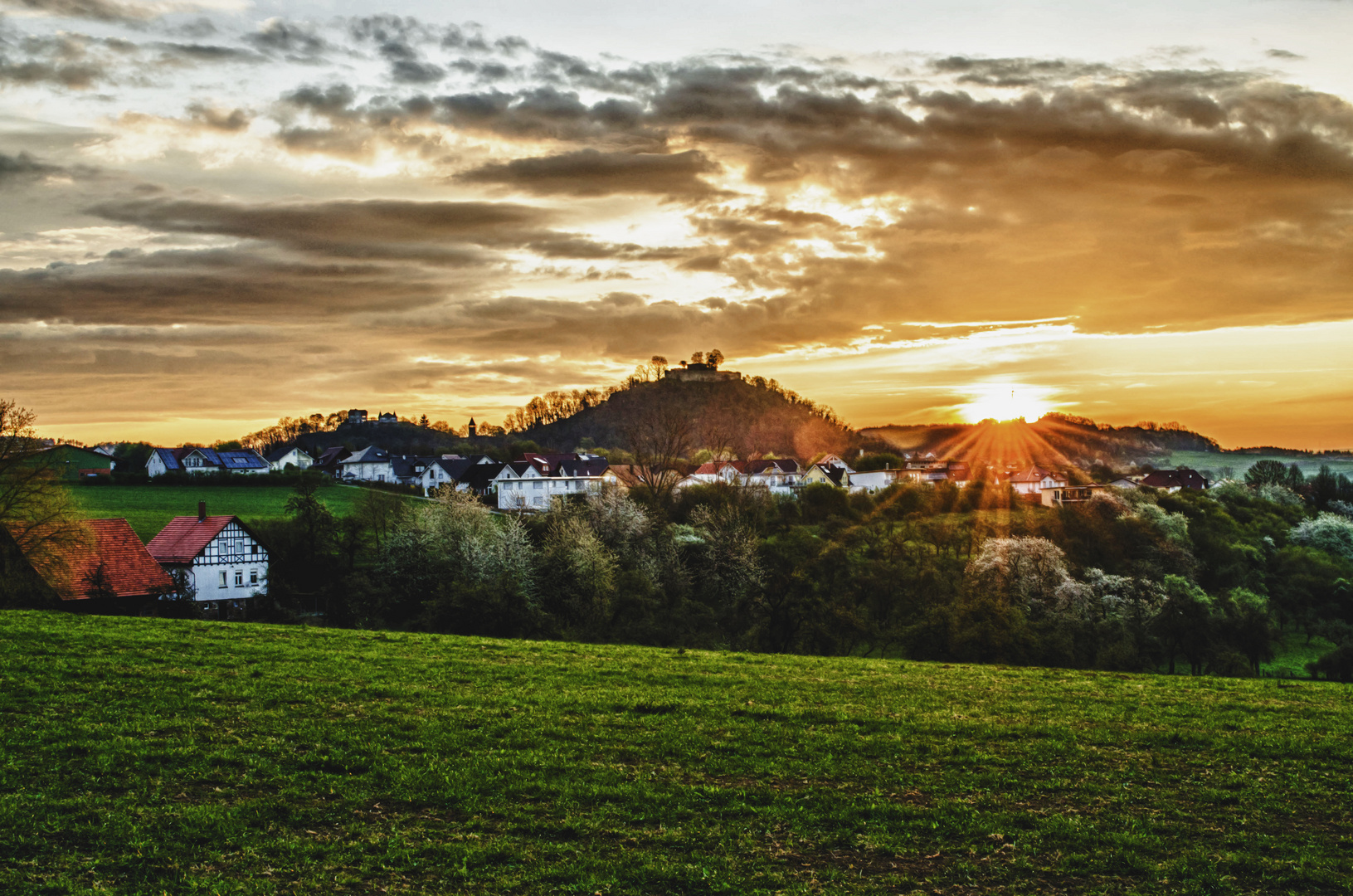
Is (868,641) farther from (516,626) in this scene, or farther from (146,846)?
(146,846)

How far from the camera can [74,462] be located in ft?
237

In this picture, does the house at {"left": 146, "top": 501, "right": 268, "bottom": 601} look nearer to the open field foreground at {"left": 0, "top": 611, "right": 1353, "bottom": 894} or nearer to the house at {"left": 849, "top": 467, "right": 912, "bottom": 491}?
the open field foreground at {"left": 0, "top": 611, "right": 1353, "bottom": 894}

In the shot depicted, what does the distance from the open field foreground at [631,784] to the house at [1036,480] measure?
114 metres

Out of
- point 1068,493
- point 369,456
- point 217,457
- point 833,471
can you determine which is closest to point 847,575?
point 1068,493

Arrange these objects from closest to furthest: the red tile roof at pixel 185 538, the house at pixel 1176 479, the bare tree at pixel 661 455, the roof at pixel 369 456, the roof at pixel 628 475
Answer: the red tile roof at pixel 185 538
the bare tree at pixel 661 455
the roof at pixel 628 475
the house at pixel 1176 479
the roof at pixel 369 456

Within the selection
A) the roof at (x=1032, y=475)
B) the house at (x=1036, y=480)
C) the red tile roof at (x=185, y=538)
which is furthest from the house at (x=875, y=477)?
the red tile roof at (x=185, y=538)

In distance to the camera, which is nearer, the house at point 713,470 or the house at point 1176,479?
the house at point 713,470

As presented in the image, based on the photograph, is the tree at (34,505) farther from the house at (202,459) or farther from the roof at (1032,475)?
the roof at (1032,475)

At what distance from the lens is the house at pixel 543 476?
130 m

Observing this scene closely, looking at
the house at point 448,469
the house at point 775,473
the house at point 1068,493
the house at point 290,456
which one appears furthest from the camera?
the house at point 290,456

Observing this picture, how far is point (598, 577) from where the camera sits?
50.8 metres

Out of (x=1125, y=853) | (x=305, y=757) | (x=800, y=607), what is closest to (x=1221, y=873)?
(x=1125, y=853)

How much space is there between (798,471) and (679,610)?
113 metres

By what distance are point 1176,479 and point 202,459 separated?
188 m
